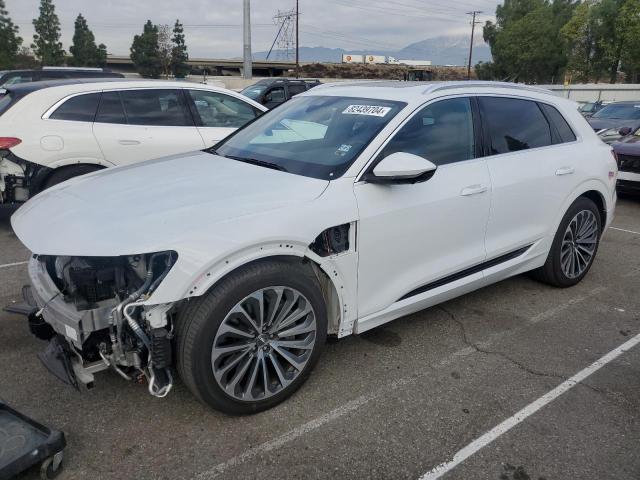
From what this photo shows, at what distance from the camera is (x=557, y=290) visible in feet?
15.5

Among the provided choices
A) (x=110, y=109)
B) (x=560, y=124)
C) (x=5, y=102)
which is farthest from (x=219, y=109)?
(x=560, y=124)

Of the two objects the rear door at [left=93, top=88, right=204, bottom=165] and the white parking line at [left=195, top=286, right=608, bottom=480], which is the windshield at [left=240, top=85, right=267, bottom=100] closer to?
the rear door at [left=93, top=88, right=204, bottom=165]

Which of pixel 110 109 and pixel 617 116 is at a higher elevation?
pixel 110 109

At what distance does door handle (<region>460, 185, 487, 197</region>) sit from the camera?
352 cm

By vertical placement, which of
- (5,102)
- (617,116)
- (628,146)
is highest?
(5,102)

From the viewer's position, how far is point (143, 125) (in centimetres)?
639

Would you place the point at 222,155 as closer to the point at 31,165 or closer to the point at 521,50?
the point at 31,165

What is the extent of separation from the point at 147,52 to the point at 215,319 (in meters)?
96.4

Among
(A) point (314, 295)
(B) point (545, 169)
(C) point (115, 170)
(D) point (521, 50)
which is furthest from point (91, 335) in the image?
(D) point (521, 50)

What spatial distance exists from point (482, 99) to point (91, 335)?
9.86ft

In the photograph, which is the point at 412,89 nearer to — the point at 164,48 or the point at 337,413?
the point at 337,413

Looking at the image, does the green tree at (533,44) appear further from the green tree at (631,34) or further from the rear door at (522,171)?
the rear door at (522,171)

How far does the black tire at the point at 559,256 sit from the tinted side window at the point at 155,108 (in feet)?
14.6

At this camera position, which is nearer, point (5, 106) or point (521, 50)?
point (5, 106)
